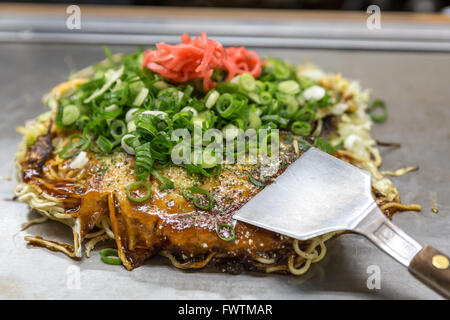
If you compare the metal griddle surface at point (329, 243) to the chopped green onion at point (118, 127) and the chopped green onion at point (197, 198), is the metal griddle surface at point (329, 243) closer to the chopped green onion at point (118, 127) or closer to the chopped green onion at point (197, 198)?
the chopped green onion at point (197, 198)

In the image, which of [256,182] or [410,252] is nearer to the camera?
[410,252]

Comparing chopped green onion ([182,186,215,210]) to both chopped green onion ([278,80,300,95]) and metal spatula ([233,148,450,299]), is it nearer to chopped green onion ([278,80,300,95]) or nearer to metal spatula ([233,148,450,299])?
metal spatula ([233,148,450,299])

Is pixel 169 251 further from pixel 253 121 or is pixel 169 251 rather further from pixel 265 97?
pixel 265 97

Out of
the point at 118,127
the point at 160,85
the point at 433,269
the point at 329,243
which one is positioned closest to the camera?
the point at 433,269

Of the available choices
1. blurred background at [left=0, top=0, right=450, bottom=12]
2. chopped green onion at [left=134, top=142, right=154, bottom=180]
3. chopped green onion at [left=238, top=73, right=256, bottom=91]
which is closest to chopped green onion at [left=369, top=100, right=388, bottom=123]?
chopped green onion at [left=238, top=73, right=256, bottom=91]

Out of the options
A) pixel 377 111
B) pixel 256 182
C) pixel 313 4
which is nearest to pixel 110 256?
pixel 256 182
